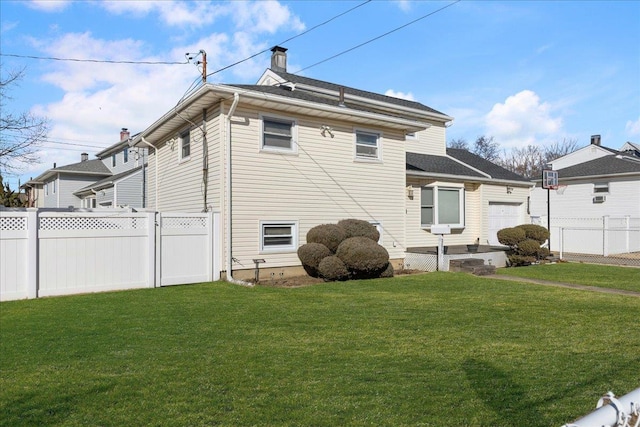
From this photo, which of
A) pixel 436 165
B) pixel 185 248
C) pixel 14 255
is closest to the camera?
pixel 14 255

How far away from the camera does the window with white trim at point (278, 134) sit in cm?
1179

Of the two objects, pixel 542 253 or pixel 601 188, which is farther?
pixel 601 188

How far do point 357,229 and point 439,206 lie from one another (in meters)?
5.23

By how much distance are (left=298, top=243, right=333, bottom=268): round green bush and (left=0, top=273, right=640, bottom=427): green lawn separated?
288 centimetres

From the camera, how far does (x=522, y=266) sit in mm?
14945

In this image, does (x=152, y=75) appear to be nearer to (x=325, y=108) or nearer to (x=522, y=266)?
(x=325, y=108)

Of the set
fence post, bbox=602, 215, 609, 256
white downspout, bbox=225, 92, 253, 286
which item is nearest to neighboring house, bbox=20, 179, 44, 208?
white downspout, bbox=225, 92, 253, 286

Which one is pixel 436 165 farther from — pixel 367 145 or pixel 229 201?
pixel 229 201

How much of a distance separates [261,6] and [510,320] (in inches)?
425

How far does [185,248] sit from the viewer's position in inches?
416

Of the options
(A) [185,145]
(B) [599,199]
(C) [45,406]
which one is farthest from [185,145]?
(B) [599,199]

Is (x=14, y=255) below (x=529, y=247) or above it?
above

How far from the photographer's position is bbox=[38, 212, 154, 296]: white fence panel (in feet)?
29.4

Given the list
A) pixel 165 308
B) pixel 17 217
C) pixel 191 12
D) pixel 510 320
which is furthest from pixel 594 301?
pixel 191 12
